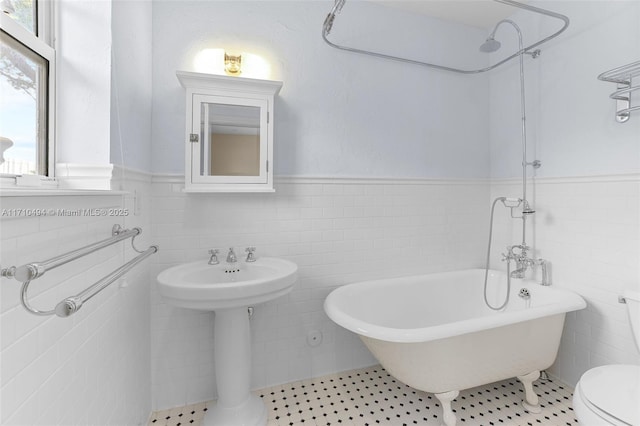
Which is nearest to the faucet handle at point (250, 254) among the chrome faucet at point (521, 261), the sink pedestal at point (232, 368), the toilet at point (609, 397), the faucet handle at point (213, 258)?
the faucet handle at point (213, 258)

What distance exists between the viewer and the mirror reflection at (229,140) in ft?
5.82

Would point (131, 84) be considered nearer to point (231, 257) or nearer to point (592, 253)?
point (231, 257)

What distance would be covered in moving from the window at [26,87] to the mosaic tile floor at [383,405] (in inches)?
59.8

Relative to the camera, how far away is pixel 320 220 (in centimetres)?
209

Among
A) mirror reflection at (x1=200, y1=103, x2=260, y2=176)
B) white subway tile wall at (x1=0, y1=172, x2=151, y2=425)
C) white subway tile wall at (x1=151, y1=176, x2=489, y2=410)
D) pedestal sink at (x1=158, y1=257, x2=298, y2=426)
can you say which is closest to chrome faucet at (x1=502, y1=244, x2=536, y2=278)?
white subway tile wall at (x1=151, y1=176, x2=489, y2=410)

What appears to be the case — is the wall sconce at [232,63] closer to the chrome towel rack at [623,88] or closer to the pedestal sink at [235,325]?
the pedestal sink at [235,325]

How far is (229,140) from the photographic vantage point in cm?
182

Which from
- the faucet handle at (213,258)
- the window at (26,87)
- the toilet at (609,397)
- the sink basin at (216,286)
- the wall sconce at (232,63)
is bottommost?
the toilet at (609,397)

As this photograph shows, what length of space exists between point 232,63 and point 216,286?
1.31 metres

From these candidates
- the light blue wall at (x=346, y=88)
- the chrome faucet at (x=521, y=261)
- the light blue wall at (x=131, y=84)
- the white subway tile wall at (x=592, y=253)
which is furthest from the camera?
the chrome faucet at (x=521, y=261)

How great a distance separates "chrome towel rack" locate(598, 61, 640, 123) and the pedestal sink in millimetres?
1901

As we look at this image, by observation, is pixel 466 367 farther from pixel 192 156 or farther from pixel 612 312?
pixel 192 156

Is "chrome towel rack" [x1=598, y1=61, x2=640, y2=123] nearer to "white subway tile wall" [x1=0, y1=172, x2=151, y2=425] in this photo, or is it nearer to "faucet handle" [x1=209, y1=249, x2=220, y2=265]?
"faucet handle" [x1=209, y1=249, x2=220, y2=265]

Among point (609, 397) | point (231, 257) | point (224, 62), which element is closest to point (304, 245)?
point (231, 257)
